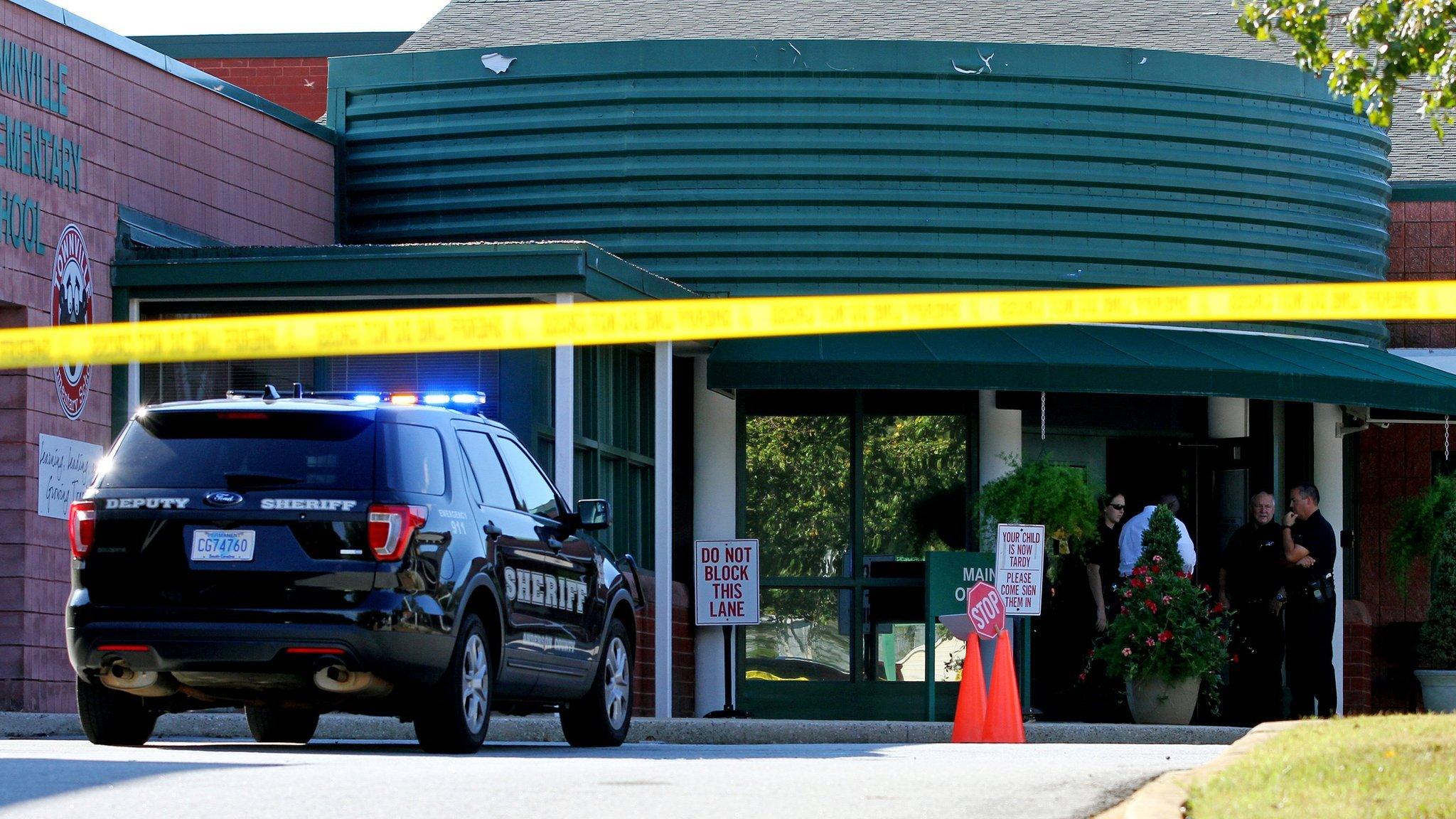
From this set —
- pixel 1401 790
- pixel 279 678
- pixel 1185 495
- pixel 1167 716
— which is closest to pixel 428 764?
pixel 279 678

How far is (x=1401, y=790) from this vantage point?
23.5 feet

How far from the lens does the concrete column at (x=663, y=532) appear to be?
16.7 m

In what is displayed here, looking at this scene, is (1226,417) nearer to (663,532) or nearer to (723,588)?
(723,588)

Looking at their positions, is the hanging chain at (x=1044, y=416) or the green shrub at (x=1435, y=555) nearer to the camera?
the hanging chain at (x=1044, y=416)

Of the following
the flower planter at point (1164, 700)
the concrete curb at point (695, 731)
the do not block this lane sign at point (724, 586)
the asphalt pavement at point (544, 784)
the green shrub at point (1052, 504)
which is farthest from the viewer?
the do not block this lane sign at point (724, 586)

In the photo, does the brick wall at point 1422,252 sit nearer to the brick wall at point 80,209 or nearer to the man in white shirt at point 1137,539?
the man in white shirt at point 1137,539

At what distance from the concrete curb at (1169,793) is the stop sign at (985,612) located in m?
6.23

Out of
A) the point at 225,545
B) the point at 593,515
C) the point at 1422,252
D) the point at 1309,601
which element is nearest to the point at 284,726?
the point at 593,515

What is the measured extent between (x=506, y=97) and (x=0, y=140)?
5.86m

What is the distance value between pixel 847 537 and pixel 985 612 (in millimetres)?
3039

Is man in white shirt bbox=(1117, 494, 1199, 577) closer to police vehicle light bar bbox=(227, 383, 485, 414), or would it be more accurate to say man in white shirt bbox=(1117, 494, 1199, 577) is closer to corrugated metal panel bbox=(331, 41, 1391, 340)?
corrugated metal panel bbox=(331, 41, 1391, 340)

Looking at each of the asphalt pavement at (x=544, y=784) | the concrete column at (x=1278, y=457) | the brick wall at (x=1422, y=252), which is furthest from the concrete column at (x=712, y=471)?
the asphalt pavement at (x=544, y=784)

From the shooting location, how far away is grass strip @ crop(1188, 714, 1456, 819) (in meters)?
6.76

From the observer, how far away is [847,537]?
752 inches
